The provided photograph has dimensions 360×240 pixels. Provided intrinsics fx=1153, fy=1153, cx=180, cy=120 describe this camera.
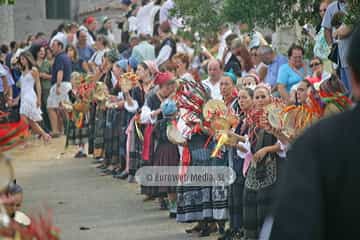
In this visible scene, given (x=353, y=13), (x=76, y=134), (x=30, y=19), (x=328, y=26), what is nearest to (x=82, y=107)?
(x=76, y=134)

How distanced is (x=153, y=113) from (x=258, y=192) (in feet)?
11.6

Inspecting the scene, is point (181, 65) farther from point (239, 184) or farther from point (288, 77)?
point (239, 184)

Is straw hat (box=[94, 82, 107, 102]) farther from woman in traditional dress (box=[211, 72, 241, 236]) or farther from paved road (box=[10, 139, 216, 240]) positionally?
woman in traditional dress (box=[211, 72, 241, 236])

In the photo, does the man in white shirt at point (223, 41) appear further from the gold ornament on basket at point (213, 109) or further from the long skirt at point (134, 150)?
the gold ornament on basket at point (213, 109)

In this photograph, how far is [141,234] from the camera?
37.0 ft

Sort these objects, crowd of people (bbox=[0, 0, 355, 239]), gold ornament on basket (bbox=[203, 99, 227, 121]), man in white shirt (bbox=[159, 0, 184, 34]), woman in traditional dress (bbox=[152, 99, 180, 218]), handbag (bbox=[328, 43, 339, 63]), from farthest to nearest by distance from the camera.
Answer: man in white shirt (bbox=[159, 0, 184, 34])
woman in traditional dress (bbox=[152, 99, 180, 218])
gold ornament on basket (bbox=[203, 99, 227, 121])
handbag (bbox=[328, 43, 339, 63])
crowd of people (bbox=[0, 0, 355, 239])

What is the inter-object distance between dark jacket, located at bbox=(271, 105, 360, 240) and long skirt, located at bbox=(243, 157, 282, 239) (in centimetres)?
594

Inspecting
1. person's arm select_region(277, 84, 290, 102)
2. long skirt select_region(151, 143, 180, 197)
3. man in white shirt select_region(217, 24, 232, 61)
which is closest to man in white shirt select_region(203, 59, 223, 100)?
person's arm select_region(277, 84, 290, 102)

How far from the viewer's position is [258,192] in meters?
9.65

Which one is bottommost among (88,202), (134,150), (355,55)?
(88,202)

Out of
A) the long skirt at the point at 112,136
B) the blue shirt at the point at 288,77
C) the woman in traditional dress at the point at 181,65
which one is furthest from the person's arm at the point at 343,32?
the long skirt at the point at 112,136

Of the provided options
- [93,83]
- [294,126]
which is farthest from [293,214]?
[93,83]

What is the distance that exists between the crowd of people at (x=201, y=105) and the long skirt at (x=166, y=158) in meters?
0.01

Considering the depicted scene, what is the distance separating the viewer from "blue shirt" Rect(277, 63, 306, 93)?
12.3 meters
